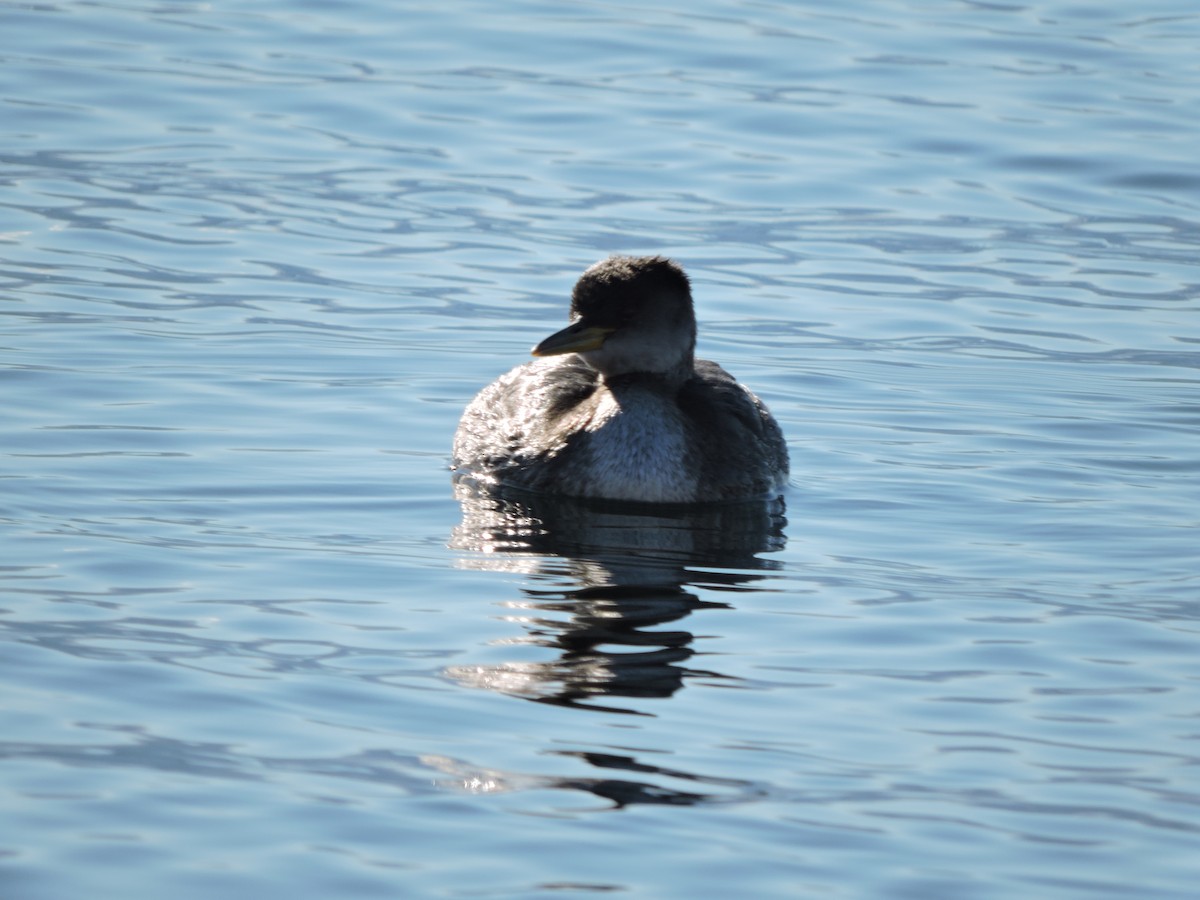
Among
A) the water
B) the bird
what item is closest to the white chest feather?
the bird

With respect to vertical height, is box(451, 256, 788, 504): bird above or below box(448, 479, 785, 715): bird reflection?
above

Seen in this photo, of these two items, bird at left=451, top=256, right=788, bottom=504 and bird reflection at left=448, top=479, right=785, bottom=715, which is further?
bird at left=451, top=256, right=788, bottom=504

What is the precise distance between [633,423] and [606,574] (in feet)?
5.48

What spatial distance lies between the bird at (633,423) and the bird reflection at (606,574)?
4.9 inches

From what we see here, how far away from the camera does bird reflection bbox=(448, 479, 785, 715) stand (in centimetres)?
784

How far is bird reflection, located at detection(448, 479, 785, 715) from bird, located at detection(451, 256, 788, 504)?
0.13m

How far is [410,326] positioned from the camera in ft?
48.3

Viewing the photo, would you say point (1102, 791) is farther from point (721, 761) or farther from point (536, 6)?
point (536, 6)

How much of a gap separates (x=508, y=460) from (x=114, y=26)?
14.2 m

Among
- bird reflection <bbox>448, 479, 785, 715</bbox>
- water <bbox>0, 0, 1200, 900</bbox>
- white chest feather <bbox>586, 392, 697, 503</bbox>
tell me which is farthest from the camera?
white chest feather <bbox>586, 392, 697, 503</bbox>

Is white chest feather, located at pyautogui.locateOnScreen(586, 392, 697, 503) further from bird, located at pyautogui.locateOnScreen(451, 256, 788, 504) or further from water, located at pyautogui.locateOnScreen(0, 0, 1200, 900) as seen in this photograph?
water, located at pyautogui.locateOnScreen(0, 0, 1200, 900)

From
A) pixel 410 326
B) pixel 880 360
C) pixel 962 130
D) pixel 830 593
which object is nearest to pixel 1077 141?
pixel 962 130

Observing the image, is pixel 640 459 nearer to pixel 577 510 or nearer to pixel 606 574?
pixel 577 510

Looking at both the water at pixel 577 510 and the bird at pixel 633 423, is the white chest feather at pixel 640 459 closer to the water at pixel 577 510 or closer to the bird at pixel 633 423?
the bird at pixel 633 423
